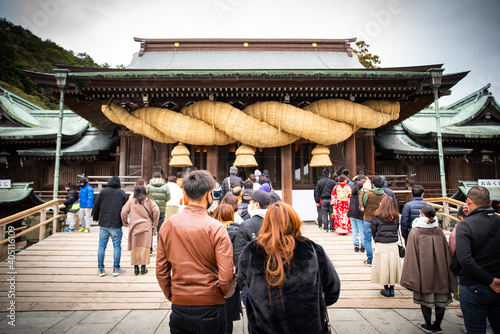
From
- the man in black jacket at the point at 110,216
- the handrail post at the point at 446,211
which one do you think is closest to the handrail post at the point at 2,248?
the man in black jacket at the point at 110,216

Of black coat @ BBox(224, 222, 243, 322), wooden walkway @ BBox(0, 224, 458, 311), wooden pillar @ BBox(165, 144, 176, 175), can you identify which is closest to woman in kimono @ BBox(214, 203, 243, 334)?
black coat @ BBox(224, 222, 243, 322)

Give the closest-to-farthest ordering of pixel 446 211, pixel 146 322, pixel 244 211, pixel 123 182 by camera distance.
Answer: pixel 146 322
pixel 244 211
pixel 446 211
pixel 123 182

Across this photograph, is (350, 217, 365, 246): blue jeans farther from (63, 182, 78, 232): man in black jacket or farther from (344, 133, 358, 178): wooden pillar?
(63, 182, 78, 232): man in black jacket

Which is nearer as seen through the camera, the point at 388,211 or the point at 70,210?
the point at 388,211

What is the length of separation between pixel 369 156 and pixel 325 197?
12.9 ft

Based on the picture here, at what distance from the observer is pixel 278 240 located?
5.42 feet

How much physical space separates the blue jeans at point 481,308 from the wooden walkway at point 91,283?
153 centimetres

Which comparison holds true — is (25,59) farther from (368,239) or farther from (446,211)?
(446,211)

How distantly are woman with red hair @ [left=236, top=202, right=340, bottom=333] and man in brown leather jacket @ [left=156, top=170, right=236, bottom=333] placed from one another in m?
0.28

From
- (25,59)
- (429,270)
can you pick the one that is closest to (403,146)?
(429,270)

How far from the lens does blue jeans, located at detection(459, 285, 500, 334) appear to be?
2346 millimetres

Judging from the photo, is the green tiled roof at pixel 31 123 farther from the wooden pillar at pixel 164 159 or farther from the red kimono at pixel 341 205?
the red kimono at pixel 341 205

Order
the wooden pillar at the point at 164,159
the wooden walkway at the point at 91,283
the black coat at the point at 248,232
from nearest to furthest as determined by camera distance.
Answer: the black coat at the point at 248,232, the wooden walkway at the point at 91,283, the wooden pillar at the point at 164,159

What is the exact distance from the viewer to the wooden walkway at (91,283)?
3.91 metres
